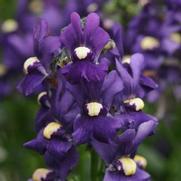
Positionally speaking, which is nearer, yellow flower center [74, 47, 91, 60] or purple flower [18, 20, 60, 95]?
yellow flower center [74, 47, 91, 60]

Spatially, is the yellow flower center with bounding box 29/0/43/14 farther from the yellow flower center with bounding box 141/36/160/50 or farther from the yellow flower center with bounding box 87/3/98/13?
the yellow flower center with bounding box 141/36/160/50

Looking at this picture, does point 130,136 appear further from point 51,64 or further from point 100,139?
point 51,64

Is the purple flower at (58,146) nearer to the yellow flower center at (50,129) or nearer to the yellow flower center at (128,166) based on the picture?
the yellow flower center at (50,129)

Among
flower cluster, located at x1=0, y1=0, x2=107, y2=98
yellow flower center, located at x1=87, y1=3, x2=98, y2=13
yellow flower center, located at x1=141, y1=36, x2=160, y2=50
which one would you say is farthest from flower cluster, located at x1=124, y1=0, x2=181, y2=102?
flower cluster, located at x1=0, y1=0, x2=107, y2=98

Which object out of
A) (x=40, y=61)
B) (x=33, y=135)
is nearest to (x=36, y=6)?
(x=33, y=135)

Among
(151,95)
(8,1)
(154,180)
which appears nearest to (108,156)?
(151,95)

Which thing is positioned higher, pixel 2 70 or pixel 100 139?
pixel 100 139
